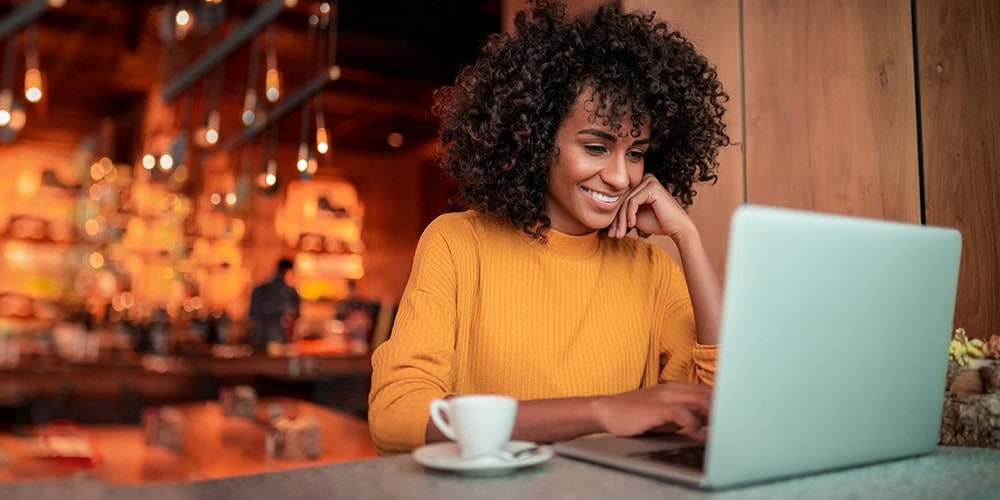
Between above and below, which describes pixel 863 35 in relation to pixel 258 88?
below

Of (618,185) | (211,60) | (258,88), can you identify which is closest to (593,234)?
(618,185)

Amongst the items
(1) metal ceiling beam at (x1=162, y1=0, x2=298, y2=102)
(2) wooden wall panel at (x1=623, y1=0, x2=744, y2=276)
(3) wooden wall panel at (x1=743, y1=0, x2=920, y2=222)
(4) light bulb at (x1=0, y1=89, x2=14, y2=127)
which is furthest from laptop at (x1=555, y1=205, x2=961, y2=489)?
(4) light bulb at (x1=0, y1=89, x2=14, y2=127)

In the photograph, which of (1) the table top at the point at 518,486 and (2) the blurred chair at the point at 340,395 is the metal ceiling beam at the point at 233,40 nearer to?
(2) the blurred chair at the point at 340,395

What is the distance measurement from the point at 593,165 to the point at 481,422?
76 centimetres

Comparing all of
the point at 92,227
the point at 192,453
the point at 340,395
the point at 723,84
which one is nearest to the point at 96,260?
the point at 92,227

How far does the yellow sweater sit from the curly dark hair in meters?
0.08

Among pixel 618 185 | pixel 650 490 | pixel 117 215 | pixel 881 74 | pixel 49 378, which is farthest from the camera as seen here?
pixel 117 215

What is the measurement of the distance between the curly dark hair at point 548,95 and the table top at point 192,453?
0.75 meters

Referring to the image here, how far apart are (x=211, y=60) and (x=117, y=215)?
4144 millimetres

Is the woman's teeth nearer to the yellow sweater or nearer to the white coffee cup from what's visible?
the yellow sweater

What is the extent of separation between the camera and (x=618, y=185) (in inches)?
61.9

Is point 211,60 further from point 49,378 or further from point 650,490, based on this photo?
point 650,490

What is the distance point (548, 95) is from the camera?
65.3 inches

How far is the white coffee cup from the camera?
3.05 feet
